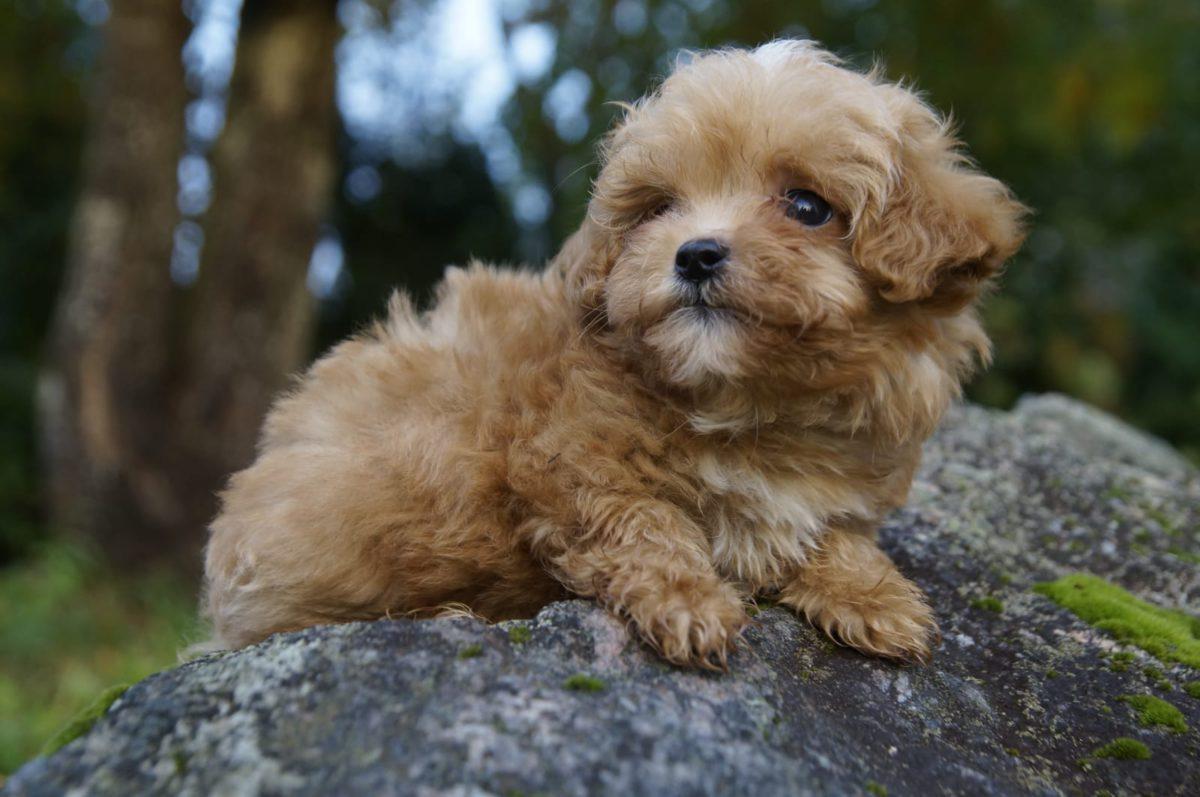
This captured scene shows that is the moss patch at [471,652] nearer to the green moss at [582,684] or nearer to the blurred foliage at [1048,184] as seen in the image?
the green moss at [582,684]

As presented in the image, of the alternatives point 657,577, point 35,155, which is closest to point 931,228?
A: point 657,577

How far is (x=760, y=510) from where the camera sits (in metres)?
3.23

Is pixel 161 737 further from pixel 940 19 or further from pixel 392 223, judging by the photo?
pixel 392 223

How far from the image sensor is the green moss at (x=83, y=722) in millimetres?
2406

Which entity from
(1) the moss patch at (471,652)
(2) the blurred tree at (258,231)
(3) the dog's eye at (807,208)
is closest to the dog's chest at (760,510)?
(3) the dog's eye at (807,208)

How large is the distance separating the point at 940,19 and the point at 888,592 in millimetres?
7823

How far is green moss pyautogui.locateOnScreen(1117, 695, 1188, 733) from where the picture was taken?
3.14m

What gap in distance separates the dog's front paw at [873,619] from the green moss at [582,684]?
3.35 ft

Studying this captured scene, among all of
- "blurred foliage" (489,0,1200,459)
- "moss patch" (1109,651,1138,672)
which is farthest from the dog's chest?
"blurred foliage" (489,0,1200,459)

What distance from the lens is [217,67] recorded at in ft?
43.8

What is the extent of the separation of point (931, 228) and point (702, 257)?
78cm

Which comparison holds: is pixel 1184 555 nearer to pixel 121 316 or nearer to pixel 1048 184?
pixel 121 316

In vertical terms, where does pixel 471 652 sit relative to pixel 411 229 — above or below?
above

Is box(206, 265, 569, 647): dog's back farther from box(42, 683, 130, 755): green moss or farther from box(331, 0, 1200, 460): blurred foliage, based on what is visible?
box(331, 0, 1200, 460): blurred foliage
